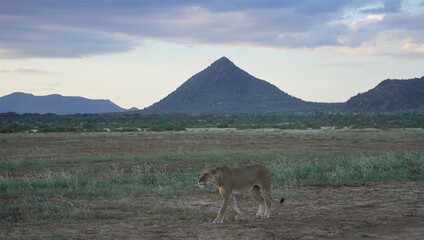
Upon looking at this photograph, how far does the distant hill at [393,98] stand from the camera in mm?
125812

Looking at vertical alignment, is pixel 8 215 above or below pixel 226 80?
below

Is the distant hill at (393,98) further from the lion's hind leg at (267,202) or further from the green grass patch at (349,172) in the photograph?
the lion's hind leg at (267,202)

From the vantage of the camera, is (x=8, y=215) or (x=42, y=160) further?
(x=42, y=160)

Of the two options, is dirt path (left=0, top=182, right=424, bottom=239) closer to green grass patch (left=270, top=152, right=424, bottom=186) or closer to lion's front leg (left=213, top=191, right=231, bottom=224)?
lion's front leg (left=213, top=191, right=231, bottom=224)

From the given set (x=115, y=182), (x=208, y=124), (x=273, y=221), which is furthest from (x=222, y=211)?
(x=208, y=124)

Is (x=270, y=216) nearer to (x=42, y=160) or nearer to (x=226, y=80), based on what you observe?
(x=42, y=160)

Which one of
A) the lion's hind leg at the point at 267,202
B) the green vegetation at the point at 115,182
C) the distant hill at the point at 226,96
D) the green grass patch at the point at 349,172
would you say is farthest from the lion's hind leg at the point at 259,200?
the distant hill at the point at 226,96

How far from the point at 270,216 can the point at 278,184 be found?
539cm

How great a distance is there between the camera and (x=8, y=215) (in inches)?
507

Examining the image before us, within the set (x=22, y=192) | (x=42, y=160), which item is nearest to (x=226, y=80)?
(x=42, y=160)

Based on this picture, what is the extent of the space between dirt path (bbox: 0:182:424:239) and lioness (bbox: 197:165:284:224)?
0.31 metres

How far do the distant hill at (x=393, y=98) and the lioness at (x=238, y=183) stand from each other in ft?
376

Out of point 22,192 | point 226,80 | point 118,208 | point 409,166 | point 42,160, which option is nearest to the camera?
point 118,208

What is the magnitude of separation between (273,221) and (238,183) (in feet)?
3.55
